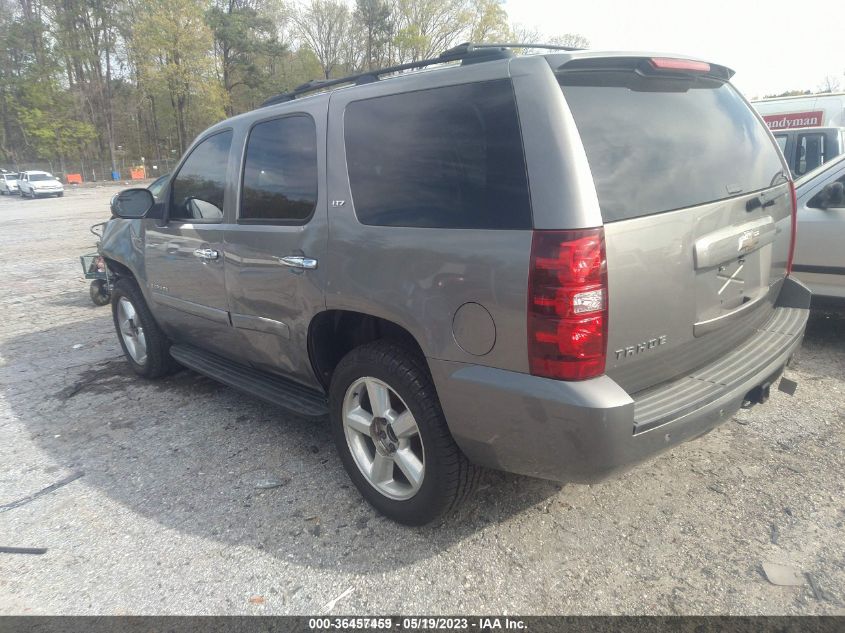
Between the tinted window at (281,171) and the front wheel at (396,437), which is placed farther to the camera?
the tinted window at (281,171)

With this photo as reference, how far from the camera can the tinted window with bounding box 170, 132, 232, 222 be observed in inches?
143

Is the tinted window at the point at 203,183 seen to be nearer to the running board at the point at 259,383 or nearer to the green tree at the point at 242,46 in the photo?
the running board at the point at 259,383

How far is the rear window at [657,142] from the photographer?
83.7 inches

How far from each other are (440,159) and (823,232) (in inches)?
154

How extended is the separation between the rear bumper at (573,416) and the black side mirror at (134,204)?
9.51 ft

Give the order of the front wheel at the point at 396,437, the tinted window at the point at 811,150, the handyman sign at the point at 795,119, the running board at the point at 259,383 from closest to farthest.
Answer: the front wheel at the point at 396,437 < the running board at the point at 259,383 < the tinted window at the point at 811,150 < the handyman sign at the point at 795,119

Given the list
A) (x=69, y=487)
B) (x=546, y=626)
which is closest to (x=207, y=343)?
(x=69, y=487)

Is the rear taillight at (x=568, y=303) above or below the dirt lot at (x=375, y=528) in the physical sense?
above

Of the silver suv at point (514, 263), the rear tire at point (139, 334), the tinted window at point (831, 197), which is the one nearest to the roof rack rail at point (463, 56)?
the silver suv at point (514, 263)

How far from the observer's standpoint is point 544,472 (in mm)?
2254

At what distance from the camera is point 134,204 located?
4168mm

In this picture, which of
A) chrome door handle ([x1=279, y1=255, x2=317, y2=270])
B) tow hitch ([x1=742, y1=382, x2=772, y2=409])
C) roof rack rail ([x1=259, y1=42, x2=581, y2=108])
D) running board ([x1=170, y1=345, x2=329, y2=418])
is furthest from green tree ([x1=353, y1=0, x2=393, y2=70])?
tow hitch ([x1=742, y1=382, x2=772, y2=409])

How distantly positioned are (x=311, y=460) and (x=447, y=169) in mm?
1954

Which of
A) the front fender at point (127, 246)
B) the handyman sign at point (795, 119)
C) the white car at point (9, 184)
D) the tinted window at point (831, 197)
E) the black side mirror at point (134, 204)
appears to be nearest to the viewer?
the black side mirror at point (134, 204)
